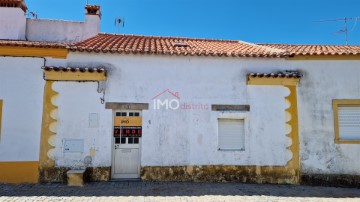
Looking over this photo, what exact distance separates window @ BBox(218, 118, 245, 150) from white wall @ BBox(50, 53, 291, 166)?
203 millimetres

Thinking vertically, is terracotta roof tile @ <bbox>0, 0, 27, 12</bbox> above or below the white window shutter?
above

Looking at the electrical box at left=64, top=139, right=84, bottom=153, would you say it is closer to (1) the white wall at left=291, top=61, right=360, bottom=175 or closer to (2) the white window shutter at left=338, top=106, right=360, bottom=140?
(1) the white wall at left=291, top=61, right=360, bottom=175

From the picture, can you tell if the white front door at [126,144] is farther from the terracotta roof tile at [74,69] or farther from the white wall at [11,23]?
the white wall at [11,23]

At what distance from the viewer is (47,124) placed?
31.9 ft

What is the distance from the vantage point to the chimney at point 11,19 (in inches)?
543

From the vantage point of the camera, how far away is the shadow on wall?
835cm

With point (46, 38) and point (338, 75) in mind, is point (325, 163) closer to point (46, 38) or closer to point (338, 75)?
point (338, 75)

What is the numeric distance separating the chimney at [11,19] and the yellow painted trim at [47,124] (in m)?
5.56

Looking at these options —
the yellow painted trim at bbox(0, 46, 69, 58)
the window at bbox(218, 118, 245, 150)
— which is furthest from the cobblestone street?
the yellow painted trim at bbox(0, 46, 69, 58)

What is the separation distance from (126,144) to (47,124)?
2.37 m

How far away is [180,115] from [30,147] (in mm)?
4482

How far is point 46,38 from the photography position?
15.1 m

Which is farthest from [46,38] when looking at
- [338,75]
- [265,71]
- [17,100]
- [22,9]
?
[338,75]

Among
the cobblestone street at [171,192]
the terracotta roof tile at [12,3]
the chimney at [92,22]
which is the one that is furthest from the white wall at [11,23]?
the cobblestone street at [171,192]
